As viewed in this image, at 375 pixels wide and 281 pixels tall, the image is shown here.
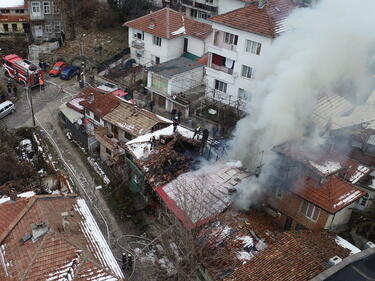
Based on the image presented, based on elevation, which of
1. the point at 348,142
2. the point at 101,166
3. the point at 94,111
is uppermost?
the point at 348,142

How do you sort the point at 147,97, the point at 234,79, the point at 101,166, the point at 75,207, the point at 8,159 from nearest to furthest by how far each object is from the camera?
the point at 75,207, the point at 8,159, the point at 101,166, the point at 234,79, the point at 147,97

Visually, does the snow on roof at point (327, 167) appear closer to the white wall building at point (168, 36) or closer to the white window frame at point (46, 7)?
the white wall building at point (168, 36)

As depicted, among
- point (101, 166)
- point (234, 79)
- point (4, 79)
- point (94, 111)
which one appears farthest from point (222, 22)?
point (4, 79)

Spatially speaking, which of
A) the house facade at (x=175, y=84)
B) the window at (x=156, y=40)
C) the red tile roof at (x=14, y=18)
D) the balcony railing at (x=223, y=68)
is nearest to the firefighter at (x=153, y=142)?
the house facade at (x=175, y=84)

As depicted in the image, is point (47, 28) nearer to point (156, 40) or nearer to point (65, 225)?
point (156, 40)

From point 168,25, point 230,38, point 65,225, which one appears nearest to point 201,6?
point 168,25

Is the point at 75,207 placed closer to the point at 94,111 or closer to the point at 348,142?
the point at 94,111
